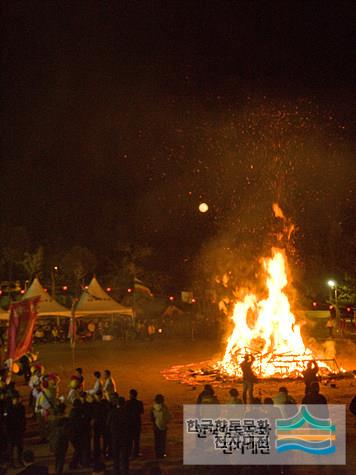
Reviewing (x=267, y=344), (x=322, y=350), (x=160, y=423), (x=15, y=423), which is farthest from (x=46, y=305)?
(x=160, y=423)

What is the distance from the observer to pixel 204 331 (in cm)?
3625

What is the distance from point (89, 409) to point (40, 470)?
3.68 metres

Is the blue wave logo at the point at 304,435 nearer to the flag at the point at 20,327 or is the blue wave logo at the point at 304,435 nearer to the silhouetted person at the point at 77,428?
the silhouetted person at the point at 77,428

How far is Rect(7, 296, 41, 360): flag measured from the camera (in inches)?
615

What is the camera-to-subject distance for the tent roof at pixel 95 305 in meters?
30.5

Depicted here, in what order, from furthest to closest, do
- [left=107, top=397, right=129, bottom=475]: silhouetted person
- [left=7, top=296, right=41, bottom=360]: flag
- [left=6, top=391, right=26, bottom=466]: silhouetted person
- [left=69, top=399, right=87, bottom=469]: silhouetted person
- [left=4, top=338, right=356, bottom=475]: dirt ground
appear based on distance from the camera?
[left=7, top=296, right=41, bottom=360]: flag < [left=6, top=391, right=26, bottom=466]: silhouetted person < [left=4, top=338, right=356, bottom=475]: dirt ground < [left=69, top=399, right=87, bottom=469]: silhouetted person < [left=107, top=397, right=129, bottom=475]: silhouetted person

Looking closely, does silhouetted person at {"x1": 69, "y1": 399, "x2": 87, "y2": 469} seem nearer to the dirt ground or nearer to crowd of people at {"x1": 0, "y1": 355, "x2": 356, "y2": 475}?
crowd of people at {"x1": 0, "y1": 355, "x2": 356, "y2": 475}

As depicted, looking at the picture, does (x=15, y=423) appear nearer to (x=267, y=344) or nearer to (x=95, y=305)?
(x=267, y=344)

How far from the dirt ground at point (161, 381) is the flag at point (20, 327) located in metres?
2.74

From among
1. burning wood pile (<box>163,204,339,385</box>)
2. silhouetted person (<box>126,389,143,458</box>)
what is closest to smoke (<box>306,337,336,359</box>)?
burning wood pile (<box>163,204,339,385</box>)

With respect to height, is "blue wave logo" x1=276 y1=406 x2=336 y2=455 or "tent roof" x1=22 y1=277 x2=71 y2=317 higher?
"tent roof" x1=22 y1=277 x2=71 y2=317

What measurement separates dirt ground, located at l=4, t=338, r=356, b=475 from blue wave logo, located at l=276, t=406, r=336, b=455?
17.5 inches

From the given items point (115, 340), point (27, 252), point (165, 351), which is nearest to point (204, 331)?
point (115, 340)

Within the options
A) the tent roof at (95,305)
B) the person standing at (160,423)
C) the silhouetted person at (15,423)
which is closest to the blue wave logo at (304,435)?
the person standing at (160,423)
